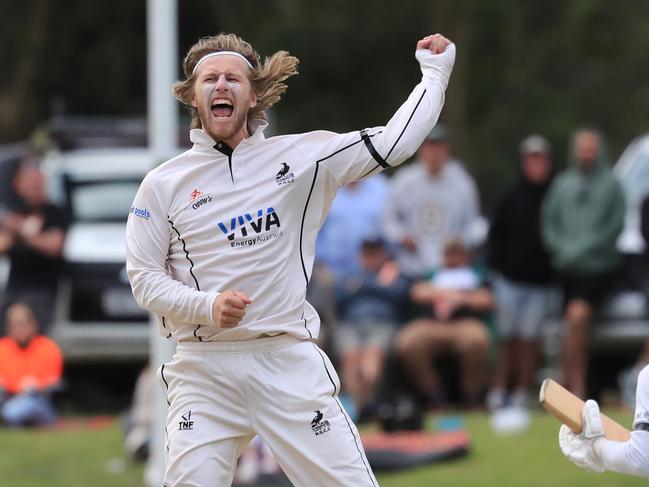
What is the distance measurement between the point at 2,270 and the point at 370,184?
351 cm

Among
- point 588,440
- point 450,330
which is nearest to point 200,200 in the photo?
point 588,440

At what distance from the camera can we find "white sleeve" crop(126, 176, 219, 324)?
256 inches

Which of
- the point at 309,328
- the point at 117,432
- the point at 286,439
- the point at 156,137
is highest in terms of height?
the point at 156,137

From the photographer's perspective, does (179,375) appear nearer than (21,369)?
Yes

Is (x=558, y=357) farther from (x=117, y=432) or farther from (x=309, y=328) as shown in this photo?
(x=309, y=328)

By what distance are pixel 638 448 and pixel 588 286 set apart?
7056 mm

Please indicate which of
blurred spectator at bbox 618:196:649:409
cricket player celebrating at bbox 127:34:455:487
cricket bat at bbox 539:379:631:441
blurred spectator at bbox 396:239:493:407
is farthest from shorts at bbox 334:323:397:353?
cricket bat at bbox 539:379:631:441

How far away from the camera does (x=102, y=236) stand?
14867mm

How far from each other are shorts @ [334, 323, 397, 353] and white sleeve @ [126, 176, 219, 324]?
250 inches

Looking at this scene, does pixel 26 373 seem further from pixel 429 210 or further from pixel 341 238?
pixel 429 210

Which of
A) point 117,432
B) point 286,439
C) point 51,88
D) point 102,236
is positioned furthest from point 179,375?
point 51,88

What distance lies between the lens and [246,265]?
21.6 ft

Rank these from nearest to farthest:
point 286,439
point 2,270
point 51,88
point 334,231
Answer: point 286,439
point 334,231
point 2,270
point 51,88

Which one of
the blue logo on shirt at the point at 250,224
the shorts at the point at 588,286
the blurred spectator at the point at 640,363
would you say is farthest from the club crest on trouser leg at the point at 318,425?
the shorts at the point at 588,286
